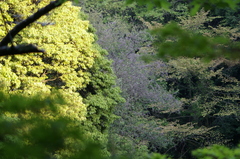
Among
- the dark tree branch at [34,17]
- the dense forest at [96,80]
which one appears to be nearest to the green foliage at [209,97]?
the dense forest at [96,80]

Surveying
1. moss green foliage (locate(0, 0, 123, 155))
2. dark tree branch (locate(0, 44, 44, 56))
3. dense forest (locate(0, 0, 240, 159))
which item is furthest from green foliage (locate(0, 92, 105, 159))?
moss green foliage (locate(0, 0, 123, 155))

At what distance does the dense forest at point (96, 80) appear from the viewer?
138 centimetres

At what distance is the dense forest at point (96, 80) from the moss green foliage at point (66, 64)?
0.03m

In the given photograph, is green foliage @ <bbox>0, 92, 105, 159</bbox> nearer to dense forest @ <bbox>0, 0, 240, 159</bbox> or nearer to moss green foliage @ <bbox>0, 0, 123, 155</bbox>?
dense forest @ <bbox>0, 0, 240, 159</bbox>

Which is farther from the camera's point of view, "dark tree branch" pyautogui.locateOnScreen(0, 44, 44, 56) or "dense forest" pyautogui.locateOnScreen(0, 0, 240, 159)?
"dark tree branch" pyautogui.locateOnScreen(0, 44, 44, 56)

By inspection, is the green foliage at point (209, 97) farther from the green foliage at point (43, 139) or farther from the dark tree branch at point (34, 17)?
the green foliage at point (43, 139)

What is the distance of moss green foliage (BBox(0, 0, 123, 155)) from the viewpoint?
24.7 feet

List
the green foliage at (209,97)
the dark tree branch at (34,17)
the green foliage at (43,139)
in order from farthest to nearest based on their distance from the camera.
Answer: the green foliage at (209,97) → the dark tree branch at (34,17) → the green foliage at (43,139)

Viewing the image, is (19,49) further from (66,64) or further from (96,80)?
(96,80)

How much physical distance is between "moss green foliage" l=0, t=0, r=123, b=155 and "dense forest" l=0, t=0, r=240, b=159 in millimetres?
25

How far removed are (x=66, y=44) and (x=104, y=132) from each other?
107 inches

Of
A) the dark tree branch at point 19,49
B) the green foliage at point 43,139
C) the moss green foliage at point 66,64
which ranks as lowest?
the moss green foliage at point 66,64

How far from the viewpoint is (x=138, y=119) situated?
12.4 m

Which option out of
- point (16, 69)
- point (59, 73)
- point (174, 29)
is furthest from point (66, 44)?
point (174, 29)
